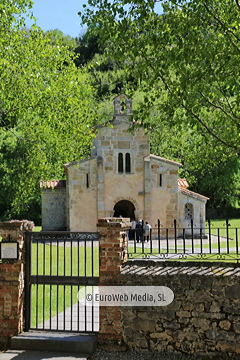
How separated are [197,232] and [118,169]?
6.54m

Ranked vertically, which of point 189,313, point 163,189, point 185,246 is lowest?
point 189,313

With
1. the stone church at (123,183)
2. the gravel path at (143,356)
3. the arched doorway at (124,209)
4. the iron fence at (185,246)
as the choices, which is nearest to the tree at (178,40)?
the iron fence at (185,246)

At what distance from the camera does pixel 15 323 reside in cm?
685

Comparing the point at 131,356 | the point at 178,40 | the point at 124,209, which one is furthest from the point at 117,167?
the point at 131,356

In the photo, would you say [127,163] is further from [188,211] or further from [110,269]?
[110,269]

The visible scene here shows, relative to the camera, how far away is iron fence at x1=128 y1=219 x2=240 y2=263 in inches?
284

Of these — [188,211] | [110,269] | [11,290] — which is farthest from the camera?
[188,211]

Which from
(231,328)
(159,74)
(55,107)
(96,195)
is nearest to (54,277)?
(231,328)

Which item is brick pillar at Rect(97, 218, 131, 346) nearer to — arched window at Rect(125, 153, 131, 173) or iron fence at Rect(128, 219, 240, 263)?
iron fence at Rect(128, 219, 240, 263)

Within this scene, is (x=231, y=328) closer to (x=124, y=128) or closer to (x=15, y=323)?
(x=15, y=323)

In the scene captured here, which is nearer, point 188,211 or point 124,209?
point 188,211

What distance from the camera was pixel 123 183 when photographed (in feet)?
87.8

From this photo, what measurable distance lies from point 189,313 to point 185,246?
7441 mm

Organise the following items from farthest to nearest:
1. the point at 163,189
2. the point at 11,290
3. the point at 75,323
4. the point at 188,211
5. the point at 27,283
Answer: the point at 188,211
the point at 163,189
the point at 75,323
the point at 27,283
the point at 11,290
